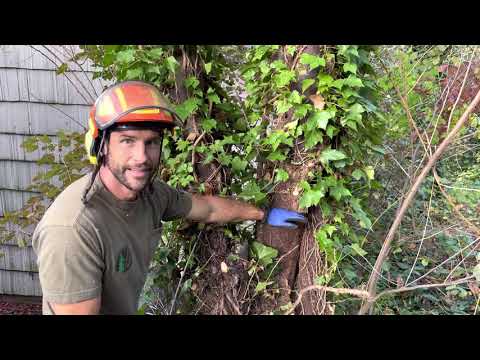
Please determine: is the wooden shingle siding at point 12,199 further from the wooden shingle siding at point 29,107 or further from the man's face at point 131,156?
the man's face at point 131,156

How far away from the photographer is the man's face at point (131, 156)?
2.01 metres

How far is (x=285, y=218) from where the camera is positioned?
98.0 inches

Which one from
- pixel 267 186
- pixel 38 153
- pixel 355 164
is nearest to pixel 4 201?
pixel 38 153

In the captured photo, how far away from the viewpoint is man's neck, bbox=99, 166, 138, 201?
210 cm

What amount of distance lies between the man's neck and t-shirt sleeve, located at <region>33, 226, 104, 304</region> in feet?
0.99

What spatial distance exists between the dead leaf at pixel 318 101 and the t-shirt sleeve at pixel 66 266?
4.41ft

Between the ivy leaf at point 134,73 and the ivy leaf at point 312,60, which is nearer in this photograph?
the ivy leaf at point 312,60

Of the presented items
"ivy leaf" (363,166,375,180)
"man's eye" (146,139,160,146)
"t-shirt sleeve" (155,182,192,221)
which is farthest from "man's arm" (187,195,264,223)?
"ivy leaf" (363,166,375,180)

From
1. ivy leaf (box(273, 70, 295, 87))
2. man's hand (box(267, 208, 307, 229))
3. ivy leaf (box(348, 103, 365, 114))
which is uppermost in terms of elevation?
ivy leaf (box(273, 70, 295, 87))

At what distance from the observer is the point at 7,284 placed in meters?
5.11

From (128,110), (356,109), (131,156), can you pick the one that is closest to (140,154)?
(131,156)

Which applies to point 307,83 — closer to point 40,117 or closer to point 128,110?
point 128,110

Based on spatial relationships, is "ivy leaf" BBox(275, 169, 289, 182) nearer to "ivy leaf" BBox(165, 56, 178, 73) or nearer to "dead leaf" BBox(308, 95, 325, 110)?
"dead leaf" BBox(308, 95, 325, 110)

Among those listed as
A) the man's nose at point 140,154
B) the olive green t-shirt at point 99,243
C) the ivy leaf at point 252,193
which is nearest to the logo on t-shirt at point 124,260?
the olive green t-shirt at point 99,243
